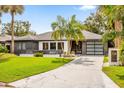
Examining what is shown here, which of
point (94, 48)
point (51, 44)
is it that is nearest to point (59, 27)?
point (51, 44)

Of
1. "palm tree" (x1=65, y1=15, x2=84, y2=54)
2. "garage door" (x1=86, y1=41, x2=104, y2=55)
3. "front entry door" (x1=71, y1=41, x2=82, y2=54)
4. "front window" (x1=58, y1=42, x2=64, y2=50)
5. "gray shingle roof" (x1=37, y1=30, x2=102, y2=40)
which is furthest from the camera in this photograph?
"front entry door" (x1=71, y1=41, x2=82, y2=54)

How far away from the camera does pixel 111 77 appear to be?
11.2 meters

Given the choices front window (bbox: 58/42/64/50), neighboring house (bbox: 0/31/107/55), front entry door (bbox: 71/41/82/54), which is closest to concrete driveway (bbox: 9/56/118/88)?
neighboring house (bbox: 0/31/107/55)

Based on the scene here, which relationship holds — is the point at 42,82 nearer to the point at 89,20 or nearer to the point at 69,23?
the point at 69,23

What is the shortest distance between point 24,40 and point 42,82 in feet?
58.7

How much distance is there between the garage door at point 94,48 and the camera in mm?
25367

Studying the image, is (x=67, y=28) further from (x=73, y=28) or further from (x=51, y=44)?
(x=51, y=44)

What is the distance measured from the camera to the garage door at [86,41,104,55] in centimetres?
2537

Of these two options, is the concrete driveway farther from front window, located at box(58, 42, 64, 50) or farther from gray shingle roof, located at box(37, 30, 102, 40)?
gray shingle roof, located at box(37, 30, 102, 40)

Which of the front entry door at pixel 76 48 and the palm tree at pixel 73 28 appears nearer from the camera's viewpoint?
the palm tree at pixel 73 28

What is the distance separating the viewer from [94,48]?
26.4 meters

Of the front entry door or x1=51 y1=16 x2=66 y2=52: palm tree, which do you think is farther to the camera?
the front entry door

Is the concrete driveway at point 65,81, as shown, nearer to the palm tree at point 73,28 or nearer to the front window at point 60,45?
the palm tree at point 73,28

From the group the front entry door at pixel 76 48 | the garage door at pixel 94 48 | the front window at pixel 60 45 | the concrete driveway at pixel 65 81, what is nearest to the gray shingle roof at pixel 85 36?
the garage door at pixel 94 48
